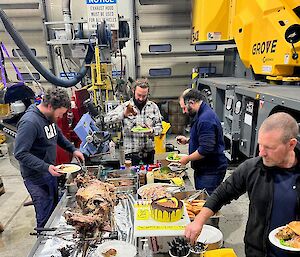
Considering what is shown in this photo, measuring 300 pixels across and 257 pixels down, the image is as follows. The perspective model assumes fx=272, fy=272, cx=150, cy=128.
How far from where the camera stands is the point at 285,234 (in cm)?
134

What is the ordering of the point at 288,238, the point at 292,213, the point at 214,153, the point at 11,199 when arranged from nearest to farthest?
the point at 288,238 < the point at 292,213 < the point at 214,153 < the point at 11,199

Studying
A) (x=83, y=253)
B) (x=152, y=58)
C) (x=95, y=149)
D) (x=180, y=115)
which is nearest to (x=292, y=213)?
(x=83, y=253)

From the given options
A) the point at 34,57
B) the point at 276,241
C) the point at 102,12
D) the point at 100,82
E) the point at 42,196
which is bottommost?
the point at 42,196

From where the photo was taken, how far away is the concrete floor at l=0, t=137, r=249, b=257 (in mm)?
3024

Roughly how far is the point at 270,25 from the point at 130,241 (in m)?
3.41

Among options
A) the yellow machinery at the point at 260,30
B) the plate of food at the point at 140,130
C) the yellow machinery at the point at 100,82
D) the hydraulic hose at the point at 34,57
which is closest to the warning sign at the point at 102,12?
the hydraulic hose at the point at 34,57

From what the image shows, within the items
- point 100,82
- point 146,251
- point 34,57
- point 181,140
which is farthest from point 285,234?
point 34,57

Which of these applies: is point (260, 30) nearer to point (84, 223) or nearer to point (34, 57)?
point (34, 57)

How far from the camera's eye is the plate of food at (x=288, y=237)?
4.26ft

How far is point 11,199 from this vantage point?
165 inches

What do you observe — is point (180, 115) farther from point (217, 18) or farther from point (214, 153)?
point (214, 153)

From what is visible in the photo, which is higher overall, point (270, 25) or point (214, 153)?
point (270, 25)

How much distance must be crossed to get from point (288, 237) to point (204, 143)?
50.8 inches

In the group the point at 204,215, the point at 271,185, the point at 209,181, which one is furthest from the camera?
the point at 209,181
